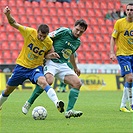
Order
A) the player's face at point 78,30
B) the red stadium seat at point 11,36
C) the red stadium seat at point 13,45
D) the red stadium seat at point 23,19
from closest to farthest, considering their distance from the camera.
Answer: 1. the player's face at point 78,30
2. the red stadium seat at point 13,45
3. the red stadium seat at point 11,36
4. the red stadium seat at point 23,19

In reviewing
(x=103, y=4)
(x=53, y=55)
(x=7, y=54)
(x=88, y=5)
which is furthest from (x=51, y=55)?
(x=103, y=4)

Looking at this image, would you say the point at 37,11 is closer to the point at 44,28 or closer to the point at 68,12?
the point at 68,12

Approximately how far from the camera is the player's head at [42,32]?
366 inches

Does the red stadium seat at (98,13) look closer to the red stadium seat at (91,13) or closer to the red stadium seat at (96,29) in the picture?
the red stadium seat at (91,13)

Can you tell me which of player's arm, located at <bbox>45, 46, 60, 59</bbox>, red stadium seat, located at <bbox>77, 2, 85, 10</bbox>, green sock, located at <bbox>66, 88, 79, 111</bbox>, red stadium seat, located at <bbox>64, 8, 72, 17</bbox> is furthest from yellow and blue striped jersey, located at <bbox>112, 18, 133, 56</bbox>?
red stadium seat, located at <bbox>77, 2, 85, 10</bbox>

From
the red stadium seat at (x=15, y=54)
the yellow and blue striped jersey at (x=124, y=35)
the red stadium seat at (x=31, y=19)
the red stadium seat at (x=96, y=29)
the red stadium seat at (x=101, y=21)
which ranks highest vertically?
the yellow and blue striped jersey at (x=124, y=35)

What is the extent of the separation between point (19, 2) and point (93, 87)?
24.0 feet

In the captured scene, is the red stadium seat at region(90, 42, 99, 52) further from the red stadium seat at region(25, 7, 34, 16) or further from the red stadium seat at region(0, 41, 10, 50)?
the red stadium seat at region(0, 41, 10, 50)

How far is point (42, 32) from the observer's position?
9375 mm

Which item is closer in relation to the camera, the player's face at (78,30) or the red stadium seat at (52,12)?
the player's face at (78,30)

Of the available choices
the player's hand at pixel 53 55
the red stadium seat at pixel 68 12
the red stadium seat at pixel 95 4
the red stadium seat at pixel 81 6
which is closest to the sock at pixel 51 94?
the player's hand at pixel 53 55

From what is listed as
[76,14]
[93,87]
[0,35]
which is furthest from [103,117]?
[76,14]

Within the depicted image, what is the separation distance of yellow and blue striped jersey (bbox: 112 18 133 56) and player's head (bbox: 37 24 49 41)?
2.56m

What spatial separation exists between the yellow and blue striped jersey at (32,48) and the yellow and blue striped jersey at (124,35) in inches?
92.0
